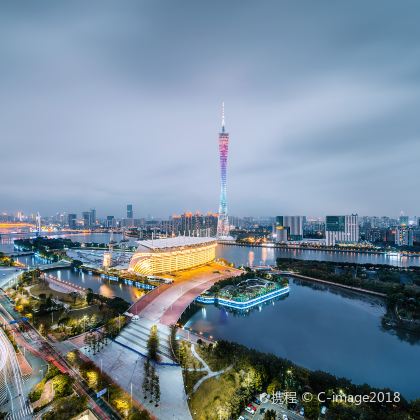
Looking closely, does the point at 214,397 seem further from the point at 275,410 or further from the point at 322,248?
the point at 322,248

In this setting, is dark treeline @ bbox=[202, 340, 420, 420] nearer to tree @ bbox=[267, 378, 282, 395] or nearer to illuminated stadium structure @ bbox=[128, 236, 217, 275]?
tree @ bbox=[267, 378, 282, 395]

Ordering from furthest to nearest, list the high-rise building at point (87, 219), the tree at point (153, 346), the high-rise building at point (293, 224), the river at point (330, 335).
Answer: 1. the high-rise building at point (87, 219)
2. the high-rise building at point (293, 224)
3. the river at point (330, 335)
4. the tree at point (153, 346)

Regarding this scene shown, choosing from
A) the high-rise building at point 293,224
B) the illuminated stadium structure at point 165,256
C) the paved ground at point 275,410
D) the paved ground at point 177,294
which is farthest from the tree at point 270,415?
the high-rise building at point 293,224

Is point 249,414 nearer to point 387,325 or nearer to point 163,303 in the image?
point 163,303

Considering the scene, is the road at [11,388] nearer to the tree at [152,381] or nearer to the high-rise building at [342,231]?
the tree at [152,381]

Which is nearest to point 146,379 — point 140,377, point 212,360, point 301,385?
point 140,377

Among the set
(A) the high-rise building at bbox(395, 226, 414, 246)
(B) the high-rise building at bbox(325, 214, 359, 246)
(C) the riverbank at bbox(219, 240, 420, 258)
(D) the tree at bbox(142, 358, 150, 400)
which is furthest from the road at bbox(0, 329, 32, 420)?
(A) the high-rise building at bbox(395, 226, 414, 246)
